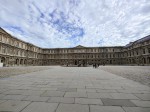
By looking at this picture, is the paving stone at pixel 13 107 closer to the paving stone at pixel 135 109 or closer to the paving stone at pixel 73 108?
the paving stone at pixel 73 108

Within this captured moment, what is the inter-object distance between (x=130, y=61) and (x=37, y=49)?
5080cm

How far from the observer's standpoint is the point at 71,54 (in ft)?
211

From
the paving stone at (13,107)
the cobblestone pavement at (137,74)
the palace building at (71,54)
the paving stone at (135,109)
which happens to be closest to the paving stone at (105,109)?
the paving stone at (135,109)

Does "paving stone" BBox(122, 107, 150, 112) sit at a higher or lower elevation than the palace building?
lower

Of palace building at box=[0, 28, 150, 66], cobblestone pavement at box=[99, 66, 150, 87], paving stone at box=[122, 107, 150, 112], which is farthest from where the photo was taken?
palace building at box=[0, 28, 150, 66]

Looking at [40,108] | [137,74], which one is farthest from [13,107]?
[137,74]

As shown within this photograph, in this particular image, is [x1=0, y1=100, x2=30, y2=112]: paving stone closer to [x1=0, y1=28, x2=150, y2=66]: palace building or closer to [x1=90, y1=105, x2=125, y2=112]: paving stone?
[x1=90, y1=105, x2=125, y2=112]: paving stone

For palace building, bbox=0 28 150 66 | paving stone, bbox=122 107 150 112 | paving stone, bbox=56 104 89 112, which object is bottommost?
paving stone, bbox=56 104 89 112

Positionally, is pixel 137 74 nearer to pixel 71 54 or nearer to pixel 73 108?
pixel 73 108

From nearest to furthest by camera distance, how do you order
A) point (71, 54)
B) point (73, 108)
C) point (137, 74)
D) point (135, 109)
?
point (135, 109) < point (73, 108) < point (137, 74) < point (71, 54)

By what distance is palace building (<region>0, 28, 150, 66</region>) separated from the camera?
3866 cm

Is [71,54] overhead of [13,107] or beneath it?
overhead

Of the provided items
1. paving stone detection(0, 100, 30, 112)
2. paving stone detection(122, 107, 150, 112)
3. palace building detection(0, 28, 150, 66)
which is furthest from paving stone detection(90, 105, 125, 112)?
palace building detection(0, 28, 150, 66)

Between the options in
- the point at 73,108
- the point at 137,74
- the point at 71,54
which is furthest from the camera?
the point at 71,54
